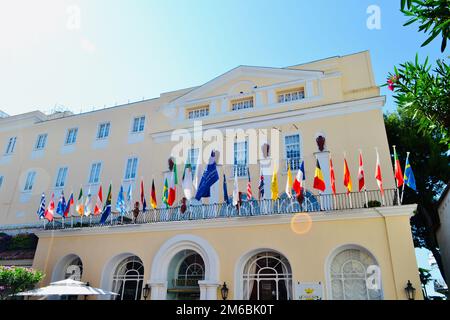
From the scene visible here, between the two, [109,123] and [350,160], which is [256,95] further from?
[109,123]

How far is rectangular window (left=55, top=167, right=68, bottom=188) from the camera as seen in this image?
22016 millimetres

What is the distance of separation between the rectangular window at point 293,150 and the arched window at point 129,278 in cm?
853

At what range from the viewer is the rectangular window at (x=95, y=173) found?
69.4ft

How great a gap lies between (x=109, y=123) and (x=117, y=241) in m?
9.85

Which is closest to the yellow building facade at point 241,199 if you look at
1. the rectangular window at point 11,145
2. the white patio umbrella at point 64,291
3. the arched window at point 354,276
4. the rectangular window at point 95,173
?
the arched window at point 354,276

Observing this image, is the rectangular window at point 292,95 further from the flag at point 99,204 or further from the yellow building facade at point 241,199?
the flag at point 99,204

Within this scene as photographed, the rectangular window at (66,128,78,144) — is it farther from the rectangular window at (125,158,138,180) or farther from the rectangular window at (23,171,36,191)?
the rectangular window at (125,158,138,180)

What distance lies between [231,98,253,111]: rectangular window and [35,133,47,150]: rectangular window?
46.9 ft

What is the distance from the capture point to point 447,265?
16172 millimetres

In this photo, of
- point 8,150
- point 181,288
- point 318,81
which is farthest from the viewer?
Result: point 8,150

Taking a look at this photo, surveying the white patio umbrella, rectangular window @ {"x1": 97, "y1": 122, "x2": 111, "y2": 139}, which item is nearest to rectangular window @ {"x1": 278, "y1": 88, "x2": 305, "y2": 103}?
rectangular window @ {"x1": 97, "y1": 122, "x2": 111, "y2": 139}

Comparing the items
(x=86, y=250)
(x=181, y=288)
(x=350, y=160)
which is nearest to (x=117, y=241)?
(x=86, y=250)

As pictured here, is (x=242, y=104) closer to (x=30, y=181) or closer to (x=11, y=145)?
(x=30, y=181)
